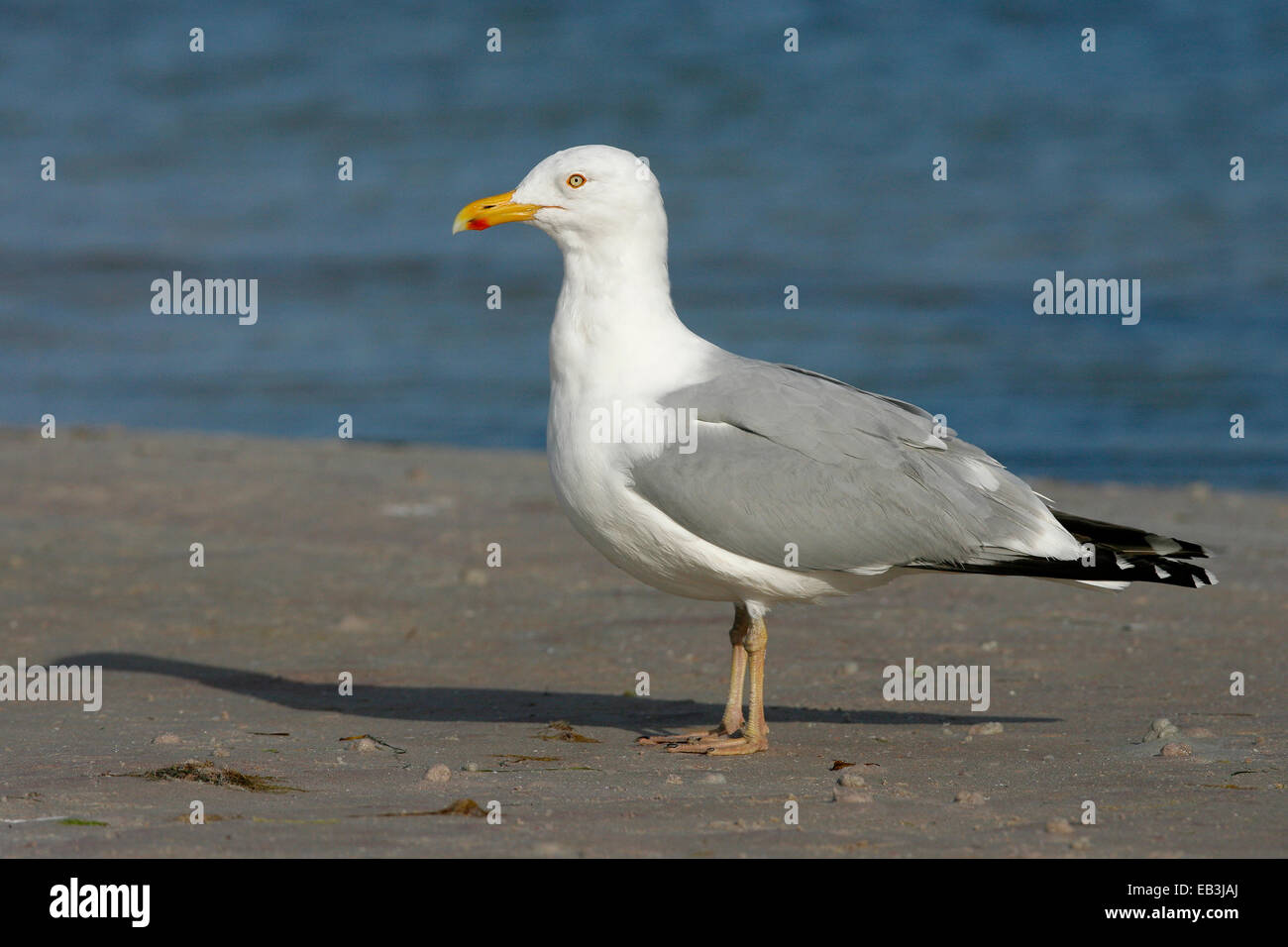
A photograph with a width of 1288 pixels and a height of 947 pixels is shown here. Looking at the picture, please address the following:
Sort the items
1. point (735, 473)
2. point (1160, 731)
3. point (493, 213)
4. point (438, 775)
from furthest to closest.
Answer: point (493, 213) < point (1160, 731) < point (735, 473) < point (438, 775)

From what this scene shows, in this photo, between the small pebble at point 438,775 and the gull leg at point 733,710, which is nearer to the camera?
the small pebble at point 438,775

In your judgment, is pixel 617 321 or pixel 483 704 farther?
pixel 483 704

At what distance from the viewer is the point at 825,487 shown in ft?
19.2

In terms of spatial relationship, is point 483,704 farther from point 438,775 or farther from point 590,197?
point 590,197

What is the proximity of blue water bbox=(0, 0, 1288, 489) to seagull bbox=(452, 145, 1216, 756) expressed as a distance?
7.63 metres

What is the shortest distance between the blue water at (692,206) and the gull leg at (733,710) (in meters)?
7.61

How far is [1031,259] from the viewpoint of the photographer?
69.2 ft

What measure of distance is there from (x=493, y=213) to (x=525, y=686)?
2.04 meters

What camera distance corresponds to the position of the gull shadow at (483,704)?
6.59 meters
